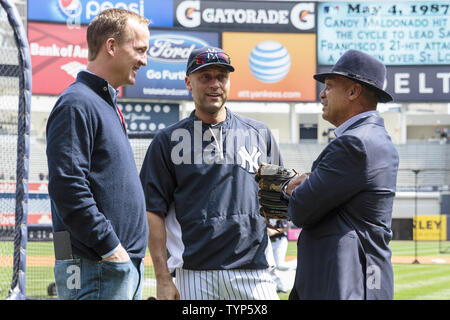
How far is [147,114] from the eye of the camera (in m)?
29.7

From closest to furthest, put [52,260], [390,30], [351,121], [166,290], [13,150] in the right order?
1. [351,121]
2. [166,290]
3. [13,150]
4. [52,260]
5. [390,30]

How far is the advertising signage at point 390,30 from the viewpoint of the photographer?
30.1 m

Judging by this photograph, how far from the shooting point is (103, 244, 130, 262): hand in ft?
7.51

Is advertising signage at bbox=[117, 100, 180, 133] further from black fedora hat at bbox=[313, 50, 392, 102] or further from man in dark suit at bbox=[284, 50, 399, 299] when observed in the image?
man in dark suit at bbox=[284, 50, 399, 299]

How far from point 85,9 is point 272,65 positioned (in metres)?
10.5

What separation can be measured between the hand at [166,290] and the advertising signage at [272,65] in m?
27.1

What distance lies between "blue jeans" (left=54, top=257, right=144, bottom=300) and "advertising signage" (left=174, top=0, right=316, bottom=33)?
93.5 ft

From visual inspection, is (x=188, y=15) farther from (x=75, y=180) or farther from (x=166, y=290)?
(x=75, y=180)

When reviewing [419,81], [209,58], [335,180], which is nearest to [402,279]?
[209,58]

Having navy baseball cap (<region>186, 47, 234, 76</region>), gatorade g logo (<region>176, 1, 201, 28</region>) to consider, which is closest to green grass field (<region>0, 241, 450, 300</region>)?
navy baseball cap (<region>186, 47, 234, 76</region>)

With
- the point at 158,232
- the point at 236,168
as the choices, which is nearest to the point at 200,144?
the point at 236,168

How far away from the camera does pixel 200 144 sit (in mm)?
3061
